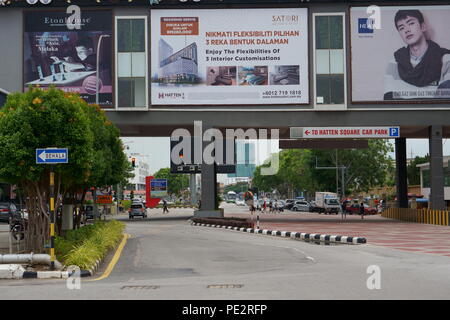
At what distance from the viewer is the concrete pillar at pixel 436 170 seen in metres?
44.4

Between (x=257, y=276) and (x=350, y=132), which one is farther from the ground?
(x=350, y=132)

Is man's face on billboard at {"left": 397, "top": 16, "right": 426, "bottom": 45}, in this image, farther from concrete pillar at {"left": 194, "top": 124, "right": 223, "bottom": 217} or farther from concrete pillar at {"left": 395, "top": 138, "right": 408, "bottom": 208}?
concrete pillar at {"left": 194, "top": 124, "right": 223, "bottom": 217}

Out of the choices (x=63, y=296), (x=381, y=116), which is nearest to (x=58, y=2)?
(x=381, y=116)

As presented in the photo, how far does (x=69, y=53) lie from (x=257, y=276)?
3459cm

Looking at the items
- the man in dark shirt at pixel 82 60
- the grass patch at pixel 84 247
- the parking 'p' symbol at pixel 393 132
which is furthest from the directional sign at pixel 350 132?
the grass patch at pixel 84 247

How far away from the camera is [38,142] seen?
59.8 feet

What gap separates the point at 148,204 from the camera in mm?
92562

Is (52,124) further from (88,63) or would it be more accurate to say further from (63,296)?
(88,63)

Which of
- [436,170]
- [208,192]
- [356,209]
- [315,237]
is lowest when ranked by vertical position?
[356,209]

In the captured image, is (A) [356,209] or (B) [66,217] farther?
(A) [356,209]

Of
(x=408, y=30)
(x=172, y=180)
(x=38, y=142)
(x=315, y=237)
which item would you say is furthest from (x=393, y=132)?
(x=172, y=180)

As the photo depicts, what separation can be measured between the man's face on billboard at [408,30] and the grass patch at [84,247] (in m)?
28.8

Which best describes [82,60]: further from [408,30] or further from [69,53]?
[408,30]
